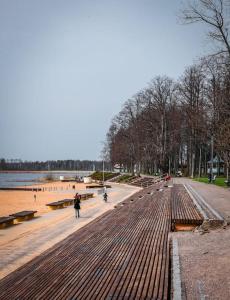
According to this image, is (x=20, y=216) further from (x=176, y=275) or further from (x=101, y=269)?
(x=176, y=275)

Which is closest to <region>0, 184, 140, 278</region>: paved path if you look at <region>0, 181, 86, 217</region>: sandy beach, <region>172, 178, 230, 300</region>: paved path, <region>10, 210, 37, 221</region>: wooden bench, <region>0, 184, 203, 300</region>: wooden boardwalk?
<region>10, 210, 37, 221</region>: wooden bench

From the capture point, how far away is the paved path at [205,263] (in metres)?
7.18

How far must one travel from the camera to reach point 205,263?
356 inches

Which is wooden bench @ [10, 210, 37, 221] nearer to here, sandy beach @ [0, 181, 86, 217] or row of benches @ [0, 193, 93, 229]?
row of benches @ [0, 193, 93, 229]

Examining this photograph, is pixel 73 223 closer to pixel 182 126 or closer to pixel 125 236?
pixel 125 236

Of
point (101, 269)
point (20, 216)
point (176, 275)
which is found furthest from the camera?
point (20, 216)

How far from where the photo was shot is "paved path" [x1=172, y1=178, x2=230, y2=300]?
23.6 ft

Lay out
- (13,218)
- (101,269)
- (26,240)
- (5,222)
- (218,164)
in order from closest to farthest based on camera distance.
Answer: (101,269), (26,240), (5,222), (13,218), (218,164)

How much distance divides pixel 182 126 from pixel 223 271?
51.5 m

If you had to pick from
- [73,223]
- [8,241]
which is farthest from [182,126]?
[8,241]

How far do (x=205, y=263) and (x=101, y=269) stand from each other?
2.45 meters

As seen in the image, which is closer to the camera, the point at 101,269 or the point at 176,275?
the point at 176,275

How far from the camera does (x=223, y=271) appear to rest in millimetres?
8273

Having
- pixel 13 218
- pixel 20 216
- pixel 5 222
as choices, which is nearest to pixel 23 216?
pixel 20 216
